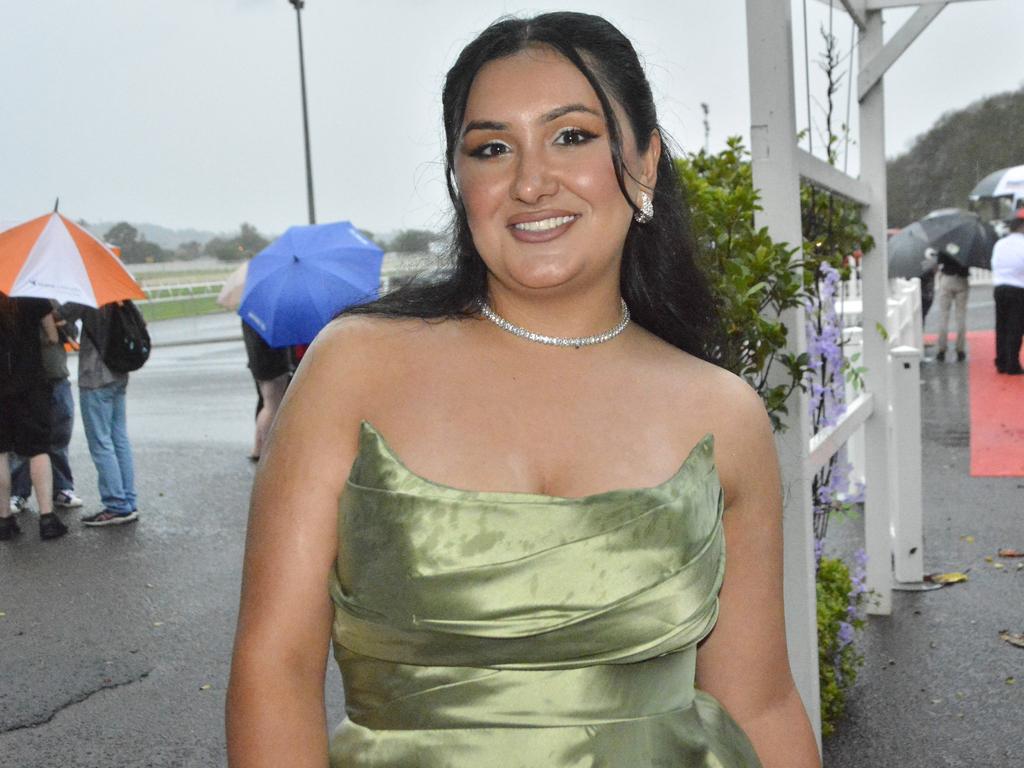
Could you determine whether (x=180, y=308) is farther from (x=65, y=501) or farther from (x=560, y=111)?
(x=560, y=111)

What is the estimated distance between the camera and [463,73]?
1914mm

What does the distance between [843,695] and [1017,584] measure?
2.10 meters

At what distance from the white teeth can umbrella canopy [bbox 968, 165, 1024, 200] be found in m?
16.3

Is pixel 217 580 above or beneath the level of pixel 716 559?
beneath

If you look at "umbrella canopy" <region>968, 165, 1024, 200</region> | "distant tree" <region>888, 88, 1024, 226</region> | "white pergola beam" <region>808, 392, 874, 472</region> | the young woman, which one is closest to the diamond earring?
the young woman

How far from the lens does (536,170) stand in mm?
1796

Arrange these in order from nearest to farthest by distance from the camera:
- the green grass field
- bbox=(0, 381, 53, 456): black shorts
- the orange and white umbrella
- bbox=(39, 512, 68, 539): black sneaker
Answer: the orange and white umbrella, bbox=(0, 381, 53, 456): black shorts, bbox=(39, 512, 68, 539): black sneaker, the green grass field

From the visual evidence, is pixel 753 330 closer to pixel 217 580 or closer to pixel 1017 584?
pixel 1017 584

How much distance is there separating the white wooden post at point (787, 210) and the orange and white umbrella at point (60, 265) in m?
4.92

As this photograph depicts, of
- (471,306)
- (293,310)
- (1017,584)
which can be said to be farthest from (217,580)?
(471,306)

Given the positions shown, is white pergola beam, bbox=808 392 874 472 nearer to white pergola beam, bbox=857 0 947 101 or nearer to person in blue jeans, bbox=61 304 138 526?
white pergola beam, bbox=857 0 947 101

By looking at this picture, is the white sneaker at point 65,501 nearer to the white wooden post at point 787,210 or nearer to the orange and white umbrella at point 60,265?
the orange and white umbrella at point 60,265

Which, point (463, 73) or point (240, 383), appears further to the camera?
point (240, 383)

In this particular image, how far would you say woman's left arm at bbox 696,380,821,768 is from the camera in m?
1.97
